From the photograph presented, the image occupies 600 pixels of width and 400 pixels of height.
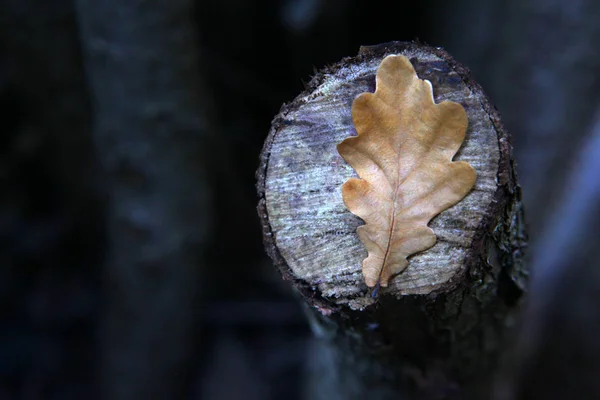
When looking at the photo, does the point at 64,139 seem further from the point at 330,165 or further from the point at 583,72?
the point at 583,72

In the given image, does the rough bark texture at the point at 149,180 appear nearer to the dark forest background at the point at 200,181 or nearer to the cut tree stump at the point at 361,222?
the dark forest background at the point at 200,181

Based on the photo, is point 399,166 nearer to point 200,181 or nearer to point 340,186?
point 340,186

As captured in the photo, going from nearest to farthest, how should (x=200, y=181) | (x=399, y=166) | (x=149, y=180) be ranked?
(x=399, y=166) < (x=149, y=180) < (x=200, y=181)

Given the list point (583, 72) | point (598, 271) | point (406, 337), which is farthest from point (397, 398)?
point (583, 72)

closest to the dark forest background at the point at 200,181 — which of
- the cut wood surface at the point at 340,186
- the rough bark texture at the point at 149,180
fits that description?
the rough bark texture at the point at 149,180

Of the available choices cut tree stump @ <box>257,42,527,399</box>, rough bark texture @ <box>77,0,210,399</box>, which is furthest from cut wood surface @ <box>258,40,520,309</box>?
rough bark texture @ <box>77,0,210,399</box>

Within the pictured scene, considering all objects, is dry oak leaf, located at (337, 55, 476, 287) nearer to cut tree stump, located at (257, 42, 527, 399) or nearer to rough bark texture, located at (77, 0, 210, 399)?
cut tree stump, located at (257, 42, 527, 399)

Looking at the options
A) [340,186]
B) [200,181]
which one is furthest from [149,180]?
[340,186]
